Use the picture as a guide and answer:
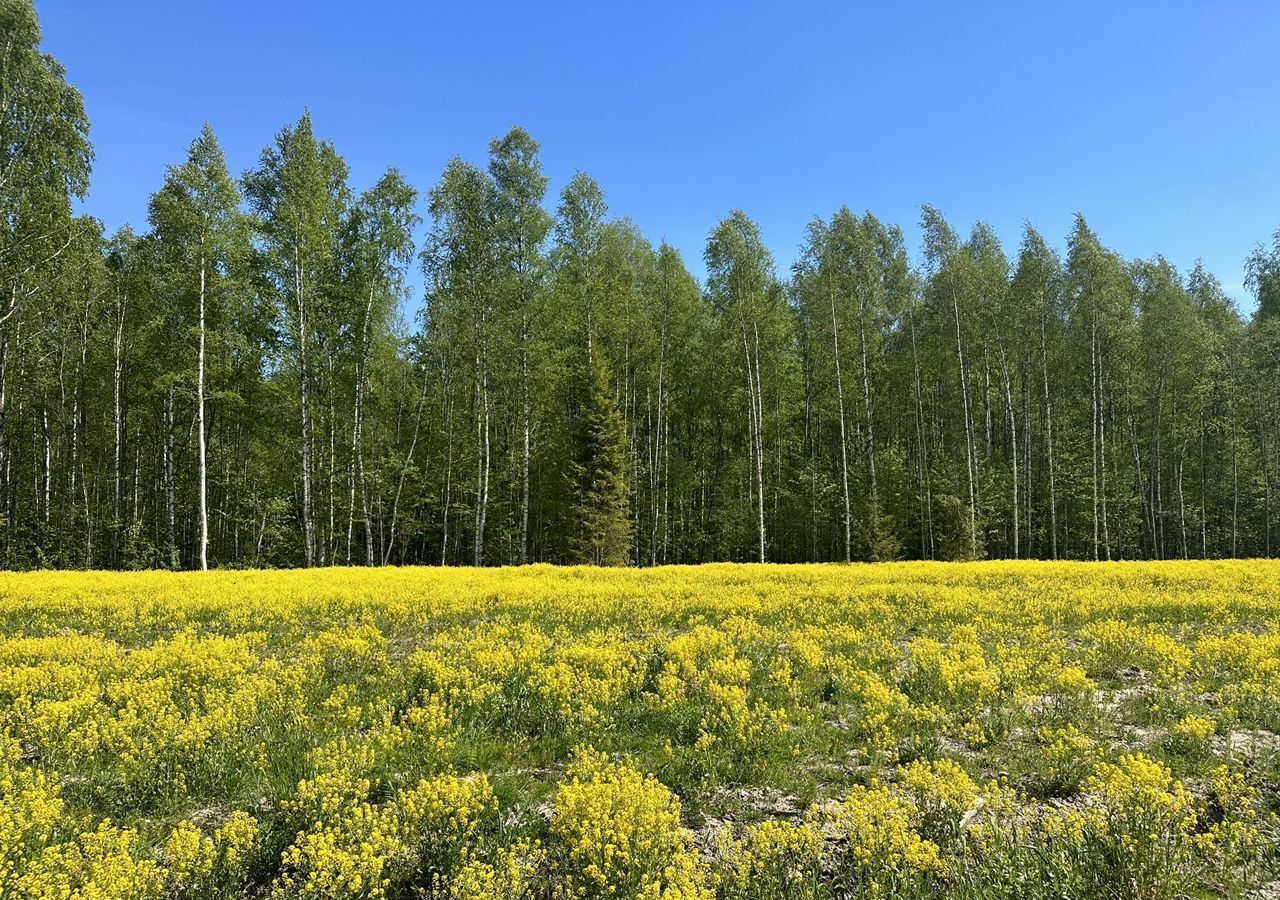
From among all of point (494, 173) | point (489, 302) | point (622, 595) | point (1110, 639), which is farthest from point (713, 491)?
point (1110, 639)

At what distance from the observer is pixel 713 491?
1743 inches

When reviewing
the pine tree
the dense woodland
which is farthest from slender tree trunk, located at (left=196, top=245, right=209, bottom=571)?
the pine tree

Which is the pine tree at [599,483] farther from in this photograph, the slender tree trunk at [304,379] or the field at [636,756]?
the field at [636,756]

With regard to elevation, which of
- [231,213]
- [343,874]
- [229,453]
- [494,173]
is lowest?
[343,874]

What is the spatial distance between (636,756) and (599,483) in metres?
23.8

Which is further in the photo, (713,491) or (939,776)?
(713,491)

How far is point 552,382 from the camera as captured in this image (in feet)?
102

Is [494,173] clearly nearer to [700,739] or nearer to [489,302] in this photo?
[489,302]

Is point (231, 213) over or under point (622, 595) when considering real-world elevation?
over

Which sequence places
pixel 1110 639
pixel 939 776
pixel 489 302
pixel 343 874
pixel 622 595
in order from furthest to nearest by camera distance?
1. pixel 489 302
2. pixel 622 595
3. pixel 1110 639
4. pixel 939 776
5. pixel 343 874

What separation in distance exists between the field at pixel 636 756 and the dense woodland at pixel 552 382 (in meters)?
17.2

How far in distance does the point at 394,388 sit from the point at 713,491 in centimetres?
2213

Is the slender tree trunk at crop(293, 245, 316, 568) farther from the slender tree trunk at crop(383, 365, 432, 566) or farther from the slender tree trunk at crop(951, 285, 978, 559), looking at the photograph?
the slender tree trunk at crop(951, 285, 978, 559)

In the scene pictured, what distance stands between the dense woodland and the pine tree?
5.9 inches
